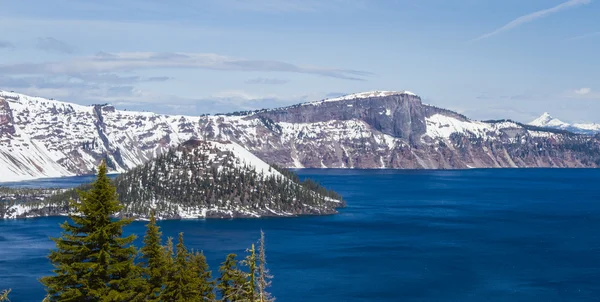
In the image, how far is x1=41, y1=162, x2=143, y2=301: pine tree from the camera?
136ft

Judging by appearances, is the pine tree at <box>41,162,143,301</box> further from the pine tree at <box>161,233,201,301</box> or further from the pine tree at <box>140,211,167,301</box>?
the pine tree at <box>161,233,201,301</box>

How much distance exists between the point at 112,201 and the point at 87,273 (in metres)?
4.47

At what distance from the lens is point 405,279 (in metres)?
147

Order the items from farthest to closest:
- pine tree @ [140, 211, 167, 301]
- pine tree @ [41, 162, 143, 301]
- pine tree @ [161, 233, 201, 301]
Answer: pine tree @ [161, 233, 201, 301] → pine tree @ [140, 211, 167, 301] → pine tree @ [41, 162, 143, 301]

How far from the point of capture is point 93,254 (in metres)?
41.6

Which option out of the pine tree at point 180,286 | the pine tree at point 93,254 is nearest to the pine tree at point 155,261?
the pine tree at point 180,286

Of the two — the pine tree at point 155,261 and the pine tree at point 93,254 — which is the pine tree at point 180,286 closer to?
the pine tree at point 155,261

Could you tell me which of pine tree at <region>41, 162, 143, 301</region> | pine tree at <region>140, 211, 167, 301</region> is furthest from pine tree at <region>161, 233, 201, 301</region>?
pine tree at <region>41, 162, 143, 301</region>

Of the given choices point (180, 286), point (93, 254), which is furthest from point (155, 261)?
point (93, 254)

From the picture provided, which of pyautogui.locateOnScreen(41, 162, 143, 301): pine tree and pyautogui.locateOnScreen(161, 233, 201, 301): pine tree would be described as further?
pyautogui.locateOnScreen(161, 233, 201, 301): pine tree

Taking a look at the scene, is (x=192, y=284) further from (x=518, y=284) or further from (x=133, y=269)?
(x=518, y=284)

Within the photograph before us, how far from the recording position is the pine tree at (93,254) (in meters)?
41.4

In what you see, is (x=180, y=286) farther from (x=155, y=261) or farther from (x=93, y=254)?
(x=93, y=254)

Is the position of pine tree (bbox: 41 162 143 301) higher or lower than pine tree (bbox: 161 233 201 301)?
higher
